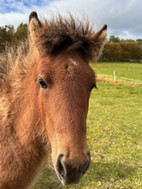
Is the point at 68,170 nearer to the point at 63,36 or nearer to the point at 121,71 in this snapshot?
the point at 63,36

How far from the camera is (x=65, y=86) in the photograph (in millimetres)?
2021

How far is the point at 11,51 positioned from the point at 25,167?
2279 mm

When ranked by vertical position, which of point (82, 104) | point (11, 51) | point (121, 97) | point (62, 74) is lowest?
point (121, 97)

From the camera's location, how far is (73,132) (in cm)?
184

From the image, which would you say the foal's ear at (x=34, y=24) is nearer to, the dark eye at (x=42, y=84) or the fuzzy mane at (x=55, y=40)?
the fuzzy mane at (x=55, y=40)

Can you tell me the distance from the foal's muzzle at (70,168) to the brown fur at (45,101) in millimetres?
34

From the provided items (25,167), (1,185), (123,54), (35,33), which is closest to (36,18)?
(35,33)

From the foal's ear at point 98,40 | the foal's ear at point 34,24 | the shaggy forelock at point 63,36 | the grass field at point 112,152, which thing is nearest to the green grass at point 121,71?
the grass field at point 112,152

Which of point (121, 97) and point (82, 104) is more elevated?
point (82, 104)

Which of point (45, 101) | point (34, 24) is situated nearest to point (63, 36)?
point (34, 24)

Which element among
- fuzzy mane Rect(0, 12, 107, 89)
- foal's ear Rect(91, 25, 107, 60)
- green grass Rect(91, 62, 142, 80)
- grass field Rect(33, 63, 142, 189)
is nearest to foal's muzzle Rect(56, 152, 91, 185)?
fuzzy mane Rect(0, 12, 107, 89)

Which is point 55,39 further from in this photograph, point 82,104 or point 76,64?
point 82,104

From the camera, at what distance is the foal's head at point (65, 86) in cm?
179

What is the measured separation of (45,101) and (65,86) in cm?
38
